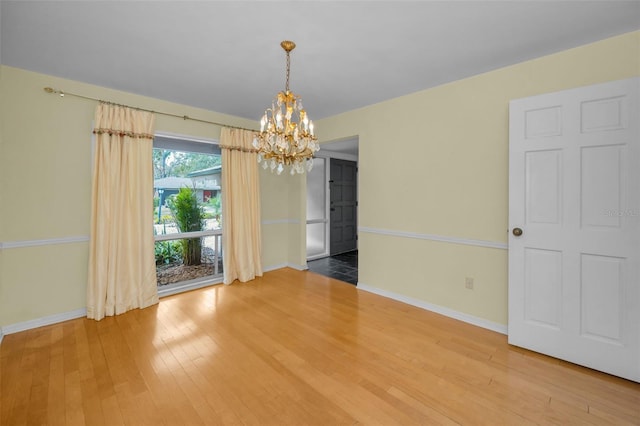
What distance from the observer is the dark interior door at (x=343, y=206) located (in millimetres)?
6105

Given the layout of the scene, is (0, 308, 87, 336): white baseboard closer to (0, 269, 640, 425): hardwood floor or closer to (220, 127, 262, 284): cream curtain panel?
(0, 269, 640, 425): hardwood floor

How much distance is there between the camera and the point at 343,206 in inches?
251

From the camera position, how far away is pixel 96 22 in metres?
1.94

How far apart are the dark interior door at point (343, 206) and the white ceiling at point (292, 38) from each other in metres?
3.21

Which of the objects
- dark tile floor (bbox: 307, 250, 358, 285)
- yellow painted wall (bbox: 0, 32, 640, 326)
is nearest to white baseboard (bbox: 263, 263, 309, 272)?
dark tile floor (bbox: 307, 250, 358, 285)

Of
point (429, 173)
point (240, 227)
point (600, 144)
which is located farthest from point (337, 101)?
point (600, 144)

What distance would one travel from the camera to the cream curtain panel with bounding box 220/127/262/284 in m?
3.97

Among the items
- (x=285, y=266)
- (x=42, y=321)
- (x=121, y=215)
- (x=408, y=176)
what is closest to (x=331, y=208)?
(x=285, y=266)

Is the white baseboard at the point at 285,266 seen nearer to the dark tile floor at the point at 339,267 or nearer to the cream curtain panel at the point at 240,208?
the dark tile floor at the point at 339,267

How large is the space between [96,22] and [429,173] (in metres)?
3.28

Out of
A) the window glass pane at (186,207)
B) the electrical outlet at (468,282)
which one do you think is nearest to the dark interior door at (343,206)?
the window glass pane at (186,207)

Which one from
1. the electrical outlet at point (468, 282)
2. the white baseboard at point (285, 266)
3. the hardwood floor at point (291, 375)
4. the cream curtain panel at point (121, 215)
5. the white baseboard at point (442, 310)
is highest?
the cream curtain panel at point (121, 215)

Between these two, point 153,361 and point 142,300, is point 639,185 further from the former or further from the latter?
point 142,300

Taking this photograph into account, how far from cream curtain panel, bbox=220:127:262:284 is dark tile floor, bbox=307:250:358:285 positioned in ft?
3.89
